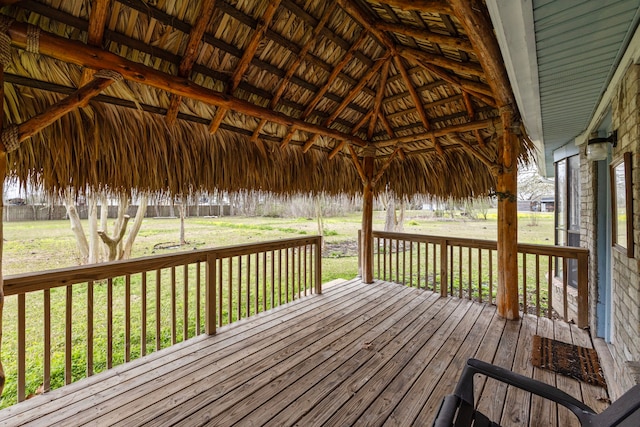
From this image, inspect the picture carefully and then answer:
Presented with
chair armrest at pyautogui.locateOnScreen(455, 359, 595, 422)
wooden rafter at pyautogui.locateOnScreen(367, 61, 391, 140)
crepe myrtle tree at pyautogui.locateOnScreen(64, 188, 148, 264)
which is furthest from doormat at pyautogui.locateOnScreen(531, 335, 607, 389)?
crepe myrtle tree at pyautogui.locateOnScreen(64, 188, 148, 264)

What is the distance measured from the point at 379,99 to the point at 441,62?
1255 mm

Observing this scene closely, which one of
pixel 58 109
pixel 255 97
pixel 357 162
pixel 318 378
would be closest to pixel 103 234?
pixel 58 109

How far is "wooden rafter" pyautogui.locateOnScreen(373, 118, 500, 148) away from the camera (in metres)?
3.55

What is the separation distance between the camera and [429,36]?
2.69 meters

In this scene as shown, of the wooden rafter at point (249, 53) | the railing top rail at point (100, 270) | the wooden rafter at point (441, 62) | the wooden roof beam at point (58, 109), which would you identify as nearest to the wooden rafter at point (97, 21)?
the wooden roof beam at point (58, 109)

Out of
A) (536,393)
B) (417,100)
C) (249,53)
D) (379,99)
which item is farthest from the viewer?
(379,99)

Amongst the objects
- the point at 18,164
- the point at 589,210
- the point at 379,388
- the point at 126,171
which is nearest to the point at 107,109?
the point at 126,171

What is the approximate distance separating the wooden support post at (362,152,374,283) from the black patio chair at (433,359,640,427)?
3.47 m

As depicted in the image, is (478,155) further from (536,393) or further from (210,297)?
(210,297)

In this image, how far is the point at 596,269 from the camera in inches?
114

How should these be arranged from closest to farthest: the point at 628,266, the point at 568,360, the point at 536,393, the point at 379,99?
the point at 536,393
the point at 628,266
the point at 568,360
the point at 379,99

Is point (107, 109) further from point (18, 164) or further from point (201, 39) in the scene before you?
point (201, 39)

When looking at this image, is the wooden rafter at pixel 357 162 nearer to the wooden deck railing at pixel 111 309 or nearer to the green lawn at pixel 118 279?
the wooden deck railing at pixel 111 309

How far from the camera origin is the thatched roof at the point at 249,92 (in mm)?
2199
